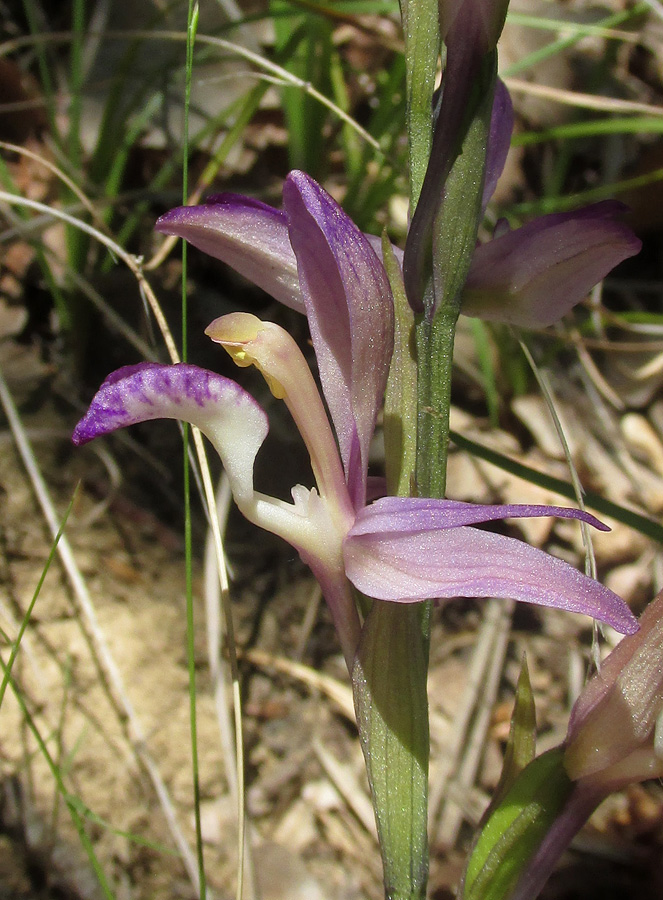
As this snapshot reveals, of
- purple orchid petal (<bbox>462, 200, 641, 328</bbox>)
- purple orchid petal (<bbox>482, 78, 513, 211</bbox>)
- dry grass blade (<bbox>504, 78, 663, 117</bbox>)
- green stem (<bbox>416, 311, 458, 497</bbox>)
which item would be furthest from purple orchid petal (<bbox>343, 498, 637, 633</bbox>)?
dry grass blade (<bbox>504, 78, 663, 117</bbox>)

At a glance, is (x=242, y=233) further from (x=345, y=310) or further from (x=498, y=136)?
(x=498, y=136)

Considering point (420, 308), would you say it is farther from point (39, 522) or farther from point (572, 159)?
point (572, 159)

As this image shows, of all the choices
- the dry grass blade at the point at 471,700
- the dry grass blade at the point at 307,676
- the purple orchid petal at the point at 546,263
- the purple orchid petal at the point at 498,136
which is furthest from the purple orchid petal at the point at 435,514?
the dry grass blade at the point at 471,700

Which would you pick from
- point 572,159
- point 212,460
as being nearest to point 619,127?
point 572,159

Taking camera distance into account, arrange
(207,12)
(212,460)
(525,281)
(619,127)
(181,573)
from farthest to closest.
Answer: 1. (207,12)
2. (619,127)
3. (212,460)
4. (181,573)
5. (525,281)

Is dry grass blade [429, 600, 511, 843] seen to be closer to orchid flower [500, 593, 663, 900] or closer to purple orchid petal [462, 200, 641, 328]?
orchid flower [500, 593, 663, 900]
